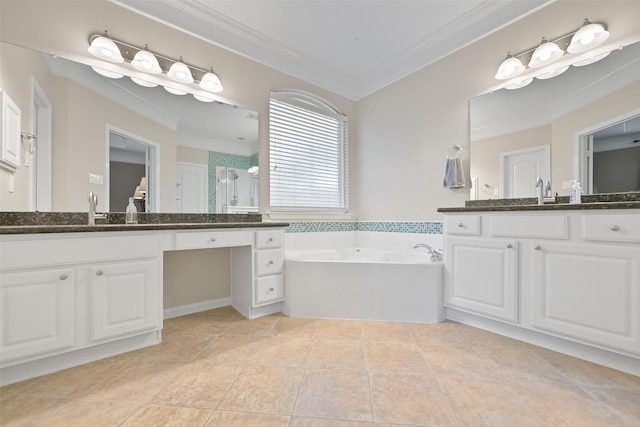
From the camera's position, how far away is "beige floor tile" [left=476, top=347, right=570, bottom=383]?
1.42m

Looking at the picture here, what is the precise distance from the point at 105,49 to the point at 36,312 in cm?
175

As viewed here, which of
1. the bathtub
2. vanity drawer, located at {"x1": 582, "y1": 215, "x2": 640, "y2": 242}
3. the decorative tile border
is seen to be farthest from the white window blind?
vanity drawer, located at {"x1": 582, "y1": 215, "x2": 640, "y2": 242}

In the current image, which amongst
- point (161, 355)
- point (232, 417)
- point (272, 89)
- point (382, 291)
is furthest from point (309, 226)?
point (232, 417)

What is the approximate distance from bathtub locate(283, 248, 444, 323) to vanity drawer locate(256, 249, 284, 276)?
0.07 meters

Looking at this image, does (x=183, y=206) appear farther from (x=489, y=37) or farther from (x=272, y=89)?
(x=489, y=37)

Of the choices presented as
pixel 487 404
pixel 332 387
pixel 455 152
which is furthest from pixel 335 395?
pixel 455 152

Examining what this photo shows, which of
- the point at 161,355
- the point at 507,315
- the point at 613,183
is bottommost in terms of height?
the point at 161,355

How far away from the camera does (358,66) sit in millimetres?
3137

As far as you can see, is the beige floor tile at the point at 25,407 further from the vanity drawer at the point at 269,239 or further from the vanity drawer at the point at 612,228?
the vanity drawer at the point at 612,228

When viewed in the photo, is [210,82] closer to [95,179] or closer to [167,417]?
[95,179]

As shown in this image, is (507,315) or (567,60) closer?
(507,315)

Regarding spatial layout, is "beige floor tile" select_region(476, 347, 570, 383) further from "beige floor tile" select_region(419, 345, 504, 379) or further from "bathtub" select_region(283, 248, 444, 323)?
"bathtub" select_region(283, 248, 444, 323)

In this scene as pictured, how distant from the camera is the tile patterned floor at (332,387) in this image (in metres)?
1.13

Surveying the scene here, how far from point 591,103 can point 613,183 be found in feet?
1.92
